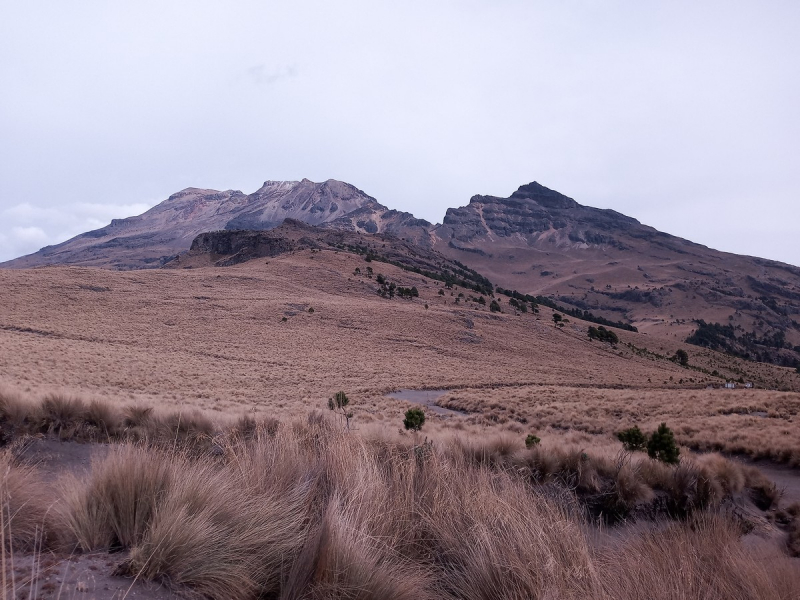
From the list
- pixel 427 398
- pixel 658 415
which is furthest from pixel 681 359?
pixel 427 398

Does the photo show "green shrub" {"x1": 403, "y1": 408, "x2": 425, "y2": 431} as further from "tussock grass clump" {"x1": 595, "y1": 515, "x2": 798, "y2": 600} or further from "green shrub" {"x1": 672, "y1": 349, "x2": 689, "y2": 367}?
"green shrub" {"x1": 672, "y1": 349, "x2": 689, "y2": 367}

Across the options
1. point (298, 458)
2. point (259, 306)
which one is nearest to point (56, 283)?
point (259, 306)

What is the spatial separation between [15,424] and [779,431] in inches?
794

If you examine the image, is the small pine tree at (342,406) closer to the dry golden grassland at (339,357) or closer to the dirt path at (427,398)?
the dry golden grassland at (339,357)

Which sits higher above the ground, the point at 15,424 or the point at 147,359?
the point at 15,424

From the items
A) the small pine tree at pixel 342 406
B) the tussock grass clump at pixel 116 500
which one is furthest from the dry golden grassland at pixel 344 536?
the small pine tree at pixel 342 406

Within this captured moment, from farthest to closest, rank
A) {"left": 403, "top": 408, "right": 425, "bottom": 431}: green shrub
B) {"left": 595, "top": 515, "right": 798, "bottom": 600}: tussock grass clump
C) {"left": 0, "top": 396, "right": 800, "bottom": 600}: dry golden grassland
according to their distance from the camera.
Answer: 1. {"left": 403, "top": 408, "right": 425, "bottom": 431}: green shrub
2. {"left": 0, "top": 396, "right": 800, "bottom": 600}: dry golden grassland
3. {"left": 595, "top": 515, "right": 798, "bottom": 600}: tussock grass clump

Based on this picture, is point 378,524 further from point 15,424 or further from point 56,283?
point 56,283

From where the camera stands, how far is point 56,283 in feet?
206

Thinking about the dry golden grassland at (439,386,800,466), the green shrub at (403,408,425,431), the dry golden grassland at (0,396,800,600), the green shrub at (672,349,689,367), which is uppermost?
the dry golden grassland at (0,396,800,600)

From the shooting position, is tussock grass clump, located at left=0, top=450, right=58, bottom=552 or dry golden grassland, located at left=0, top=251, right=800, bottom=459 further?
dry golden grassland, located at left=0, top=251, right=800, bottom=459

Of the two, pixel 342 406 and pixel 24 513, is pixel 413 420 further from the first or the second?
pixel 24 513

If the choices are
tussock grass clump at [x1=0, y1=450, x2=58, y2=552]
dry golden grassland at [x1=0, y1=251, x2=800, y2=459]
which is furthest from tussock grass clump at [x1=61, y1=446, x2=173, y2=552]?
dry golden grassland at [x1=0, y1=251, x2=800, y2=459]

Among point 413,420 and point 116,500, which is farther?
point 413,420
